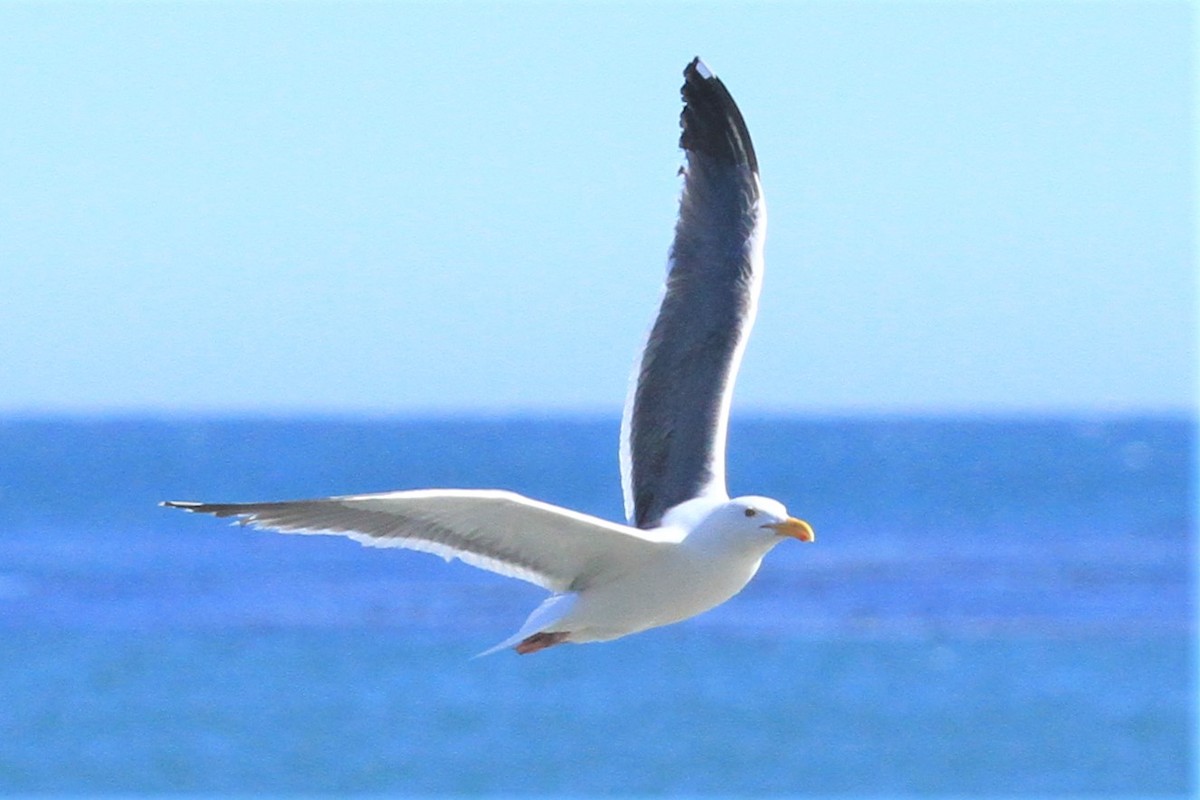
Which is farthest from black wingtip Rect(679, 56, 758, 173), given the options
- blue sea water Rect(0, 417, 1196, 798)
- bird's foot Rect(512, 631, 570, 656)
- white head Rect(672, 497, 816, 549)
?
blue sea water Rect(0, 417, 1196, 798)

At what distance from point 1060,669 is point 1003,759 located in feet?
14.3

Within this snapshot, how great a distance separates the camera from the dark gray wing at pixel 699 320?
7324 millimetres

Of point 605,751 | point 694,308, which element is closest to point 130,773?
point 605,751

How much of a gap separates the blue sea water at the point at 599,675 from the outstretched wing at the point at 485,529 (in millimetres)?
11364

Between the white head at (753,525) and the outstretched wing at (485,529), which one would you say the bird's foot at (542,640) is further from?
the white head at (753,525)

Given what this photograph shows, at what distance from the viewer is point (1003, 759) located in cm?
1881

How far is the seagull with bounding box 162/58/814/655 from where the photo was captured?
613cm

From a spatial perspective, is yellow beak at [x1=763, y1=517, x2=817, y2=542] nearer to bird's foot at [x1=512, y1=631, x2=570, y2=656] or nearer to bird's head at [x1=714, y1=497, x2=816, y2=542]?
bird's head at [x1=714, y1=497, x2=816, y2=542]

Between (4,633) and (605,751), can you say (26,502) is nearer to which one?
(4,633)

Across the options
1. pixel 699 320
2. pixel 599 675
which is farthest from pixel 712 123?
pixel 599 675

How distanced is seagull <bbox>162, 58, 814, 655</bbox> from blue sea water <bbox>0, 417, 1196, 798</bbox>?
10.3 m

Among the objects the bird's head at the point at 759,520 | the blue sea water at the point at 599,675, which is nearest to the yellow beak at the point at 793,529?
the bird's head at the point at 759,520

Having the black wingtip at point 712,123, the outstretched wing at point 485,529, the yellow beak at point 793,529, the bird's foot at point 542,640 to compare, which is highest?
the black wingtip at point 712,123

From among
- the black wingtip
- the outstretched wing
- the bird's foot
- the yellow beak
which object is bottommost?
the bird's foot
